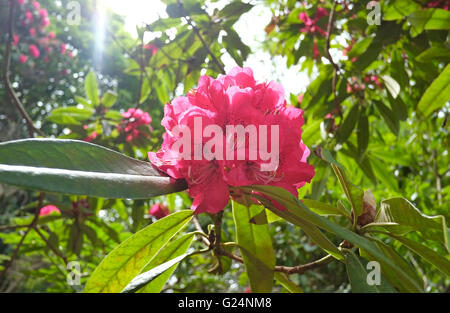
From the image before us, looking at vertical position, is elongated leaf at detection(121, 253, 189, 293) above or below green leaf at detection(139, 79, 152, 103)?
below

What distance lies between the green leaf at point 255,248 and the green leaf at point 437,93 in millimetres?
528

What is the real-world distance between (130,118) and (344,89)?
1130 mm

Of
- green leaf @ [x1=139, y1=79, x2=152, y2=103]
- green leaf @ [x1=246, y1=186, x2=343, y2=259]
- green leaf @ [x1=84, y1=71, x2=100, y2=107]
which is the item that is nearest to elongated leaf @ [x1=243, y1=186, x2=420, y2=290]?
green leaf @ [x1=246, y1=186, x2=343, y2=259]

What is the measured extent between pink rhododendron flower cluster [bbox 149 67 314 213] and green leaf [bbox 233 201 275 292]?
0.38 ft

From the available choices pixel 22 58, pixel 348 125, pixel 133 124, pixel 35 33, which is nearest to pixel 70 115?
pixel 133 124

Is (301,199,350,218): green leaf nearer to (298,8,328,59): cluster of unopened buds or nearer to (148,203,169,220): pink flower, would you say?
(298,8,328,59): cluster of unopened buds

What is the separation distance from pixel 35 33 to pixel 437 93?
26.6 feet

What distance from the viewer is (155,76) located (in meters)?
1.78

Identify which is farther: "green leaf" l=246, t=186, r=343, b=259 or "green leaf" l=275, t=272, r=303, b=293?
"green leaf" l=275, t=272, r=303, b=293

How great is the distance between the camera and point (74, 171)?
0.43 metres

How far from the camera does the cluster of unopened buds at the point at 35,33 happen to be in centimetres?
693

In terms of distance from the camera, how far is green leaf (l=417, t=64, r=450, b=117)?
840mm

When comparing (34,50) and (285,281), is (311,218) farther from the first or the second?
(34,50)
